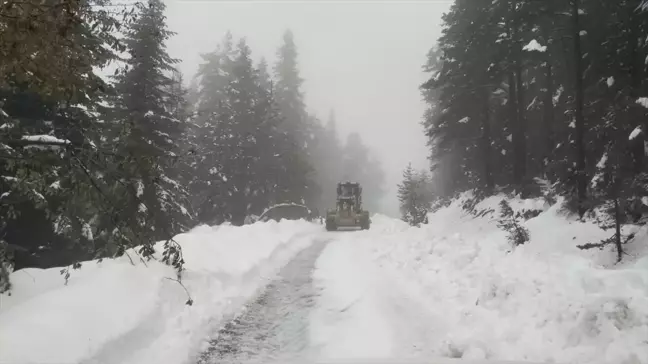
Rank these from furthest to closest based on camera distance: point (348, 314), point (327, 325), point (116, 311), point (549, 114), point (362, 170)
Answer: point (362, 170)
point (549, 114)
point (348, 314)
point (327, 325)
point (116, 311)

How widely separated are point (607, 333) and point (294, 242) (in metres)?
15.0

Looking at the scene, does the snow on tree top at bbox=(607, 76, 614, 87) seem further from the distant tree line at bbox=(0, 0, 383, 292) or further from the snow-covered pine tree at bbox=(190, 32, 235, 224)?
the snow-covered pine tree at bbox=(190, 32, 235, 224)

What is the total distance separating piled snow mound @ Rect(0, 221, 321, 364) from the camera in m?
4.92

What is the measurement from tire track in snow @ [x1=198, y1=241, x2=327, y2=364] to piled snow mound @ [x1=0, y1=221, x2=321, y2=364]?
0.31 meters

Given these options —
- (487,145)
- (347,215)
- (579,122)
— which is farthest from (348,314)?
(347,215)

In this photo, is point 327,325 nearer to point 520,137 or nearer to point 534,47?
point 534,47

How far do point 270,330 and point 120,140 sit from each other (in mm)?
4519

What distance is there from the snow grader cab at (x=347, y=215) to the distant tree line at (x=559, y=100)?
7300 millimetres

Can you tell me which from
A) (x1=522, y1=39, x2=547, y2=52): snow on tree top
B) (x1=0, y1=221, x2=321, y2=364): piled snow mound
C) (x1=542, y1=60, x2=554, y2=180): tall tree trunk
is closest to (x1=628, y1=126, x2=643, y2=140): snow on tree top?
(x1=522, y1=39, x2=547, y2=52): snow on tree top

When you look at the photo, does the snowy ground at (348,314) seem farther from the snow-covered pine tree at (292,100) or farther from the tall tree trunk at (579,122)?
the snow-covered pine tree at (292,100)

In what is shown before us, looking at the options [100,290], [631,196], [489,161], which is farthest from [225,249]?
[489,161]

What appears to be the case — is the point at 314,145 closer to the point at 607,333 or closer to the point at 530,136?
the point at 530,136

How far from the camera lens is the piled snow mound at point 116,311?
492cm

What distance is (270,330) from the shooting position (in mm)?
6789
